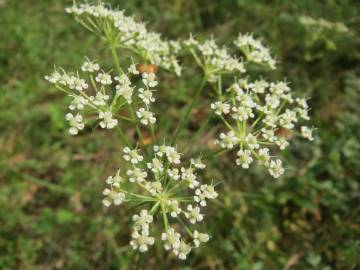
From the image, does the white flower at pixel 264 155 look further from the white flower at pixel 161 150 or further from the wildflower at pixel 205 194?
the white flower at pixel 161 150

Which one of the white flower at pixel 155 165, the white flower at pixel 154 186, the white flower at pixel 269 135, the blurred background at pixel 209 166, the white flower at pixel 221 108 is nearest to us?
the white flower at pixel 154 186

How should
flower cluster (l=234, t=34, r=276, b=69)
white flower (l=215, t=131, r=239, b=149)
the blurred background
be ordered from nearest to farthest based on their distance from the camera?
1. white flower (l=215, t=131, r=239, b=149)
2. flower cluster (l=234, t=34, r=276, b=69)
3. the blurred background

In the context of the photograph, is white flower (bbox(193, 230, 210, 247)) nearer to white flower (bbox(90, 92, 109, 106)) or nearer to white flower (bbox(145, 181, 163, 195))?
white flower (bbox(145, 181, 163, 195))

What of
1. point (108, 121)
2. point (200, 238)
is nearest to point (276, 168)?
point (200, 238)

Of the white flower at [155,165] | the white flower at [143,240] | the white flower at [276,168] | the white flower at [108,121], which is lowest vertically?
the white flower at [143,240]

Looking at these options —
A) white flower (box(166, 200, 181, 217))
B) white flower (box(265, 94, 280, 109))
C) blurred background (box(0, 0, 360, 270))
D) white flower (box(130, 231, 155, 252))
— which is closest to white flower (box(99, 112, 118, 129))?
white flower (box(166, 200, 181, 217))

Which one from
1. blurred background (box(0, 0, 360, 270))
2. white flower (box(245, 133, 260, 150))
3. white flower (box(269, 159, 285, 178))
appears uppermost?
white flower (box(245, 133, 260, 150))

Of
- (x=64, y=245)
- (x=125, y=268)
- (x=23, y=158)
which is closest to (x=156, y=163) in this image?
(x=125, y=268)

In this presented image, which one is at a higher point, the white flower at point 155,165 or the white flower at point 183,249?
the white flower at point 155,165

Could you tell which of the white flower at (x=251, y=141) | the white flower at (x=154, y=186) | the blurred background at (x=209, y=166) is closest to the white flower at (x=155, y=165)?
the white flower at (x=154, y=186)
